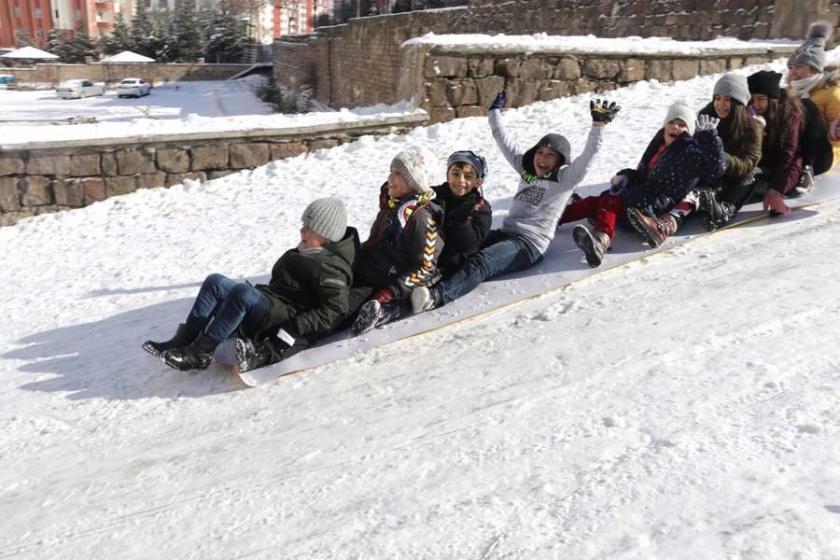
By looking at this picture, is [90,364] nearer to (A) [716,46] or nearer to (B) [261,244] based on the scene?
(B) [261,244]

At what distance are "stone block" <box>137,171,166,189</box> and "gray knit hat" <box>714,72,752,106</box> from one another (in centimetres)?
516

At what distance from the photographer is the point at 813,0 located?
30.8ft

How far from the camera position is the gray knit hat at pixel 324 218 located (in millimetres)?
3502

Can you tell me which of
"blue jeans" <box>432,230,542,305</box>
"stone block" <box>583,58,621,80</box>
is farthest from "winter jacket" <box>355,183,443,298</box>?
"stone block" <box>583,58,621,80</box>

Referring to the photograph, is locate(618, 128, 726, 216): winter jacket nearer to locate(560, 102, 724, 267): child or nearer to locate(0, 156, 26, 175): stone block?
locate(560, 102, 724, 267): child

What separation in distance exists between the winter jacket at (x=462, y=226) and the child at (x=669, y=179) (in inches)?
26.1

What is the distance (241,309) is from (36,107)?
91.2 feet

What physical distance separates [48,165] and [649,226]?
5.43m

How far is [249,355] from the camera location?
3385 mm

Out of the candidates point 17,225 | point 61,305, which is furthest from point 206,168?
point 61,305

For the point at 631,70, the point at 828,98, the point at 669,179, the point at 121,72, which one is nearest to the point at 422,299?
the point at 669,179

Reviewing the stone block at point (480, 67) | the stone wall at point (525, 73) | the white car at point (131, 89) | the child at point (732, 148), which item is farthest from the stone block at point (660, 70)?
the white car at point (131, 89)

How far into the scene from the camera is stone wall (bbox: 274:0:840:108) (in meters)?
10.2

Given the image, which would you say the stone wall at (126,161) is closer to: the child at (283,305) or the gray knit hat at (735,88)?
the child at (283,305)
